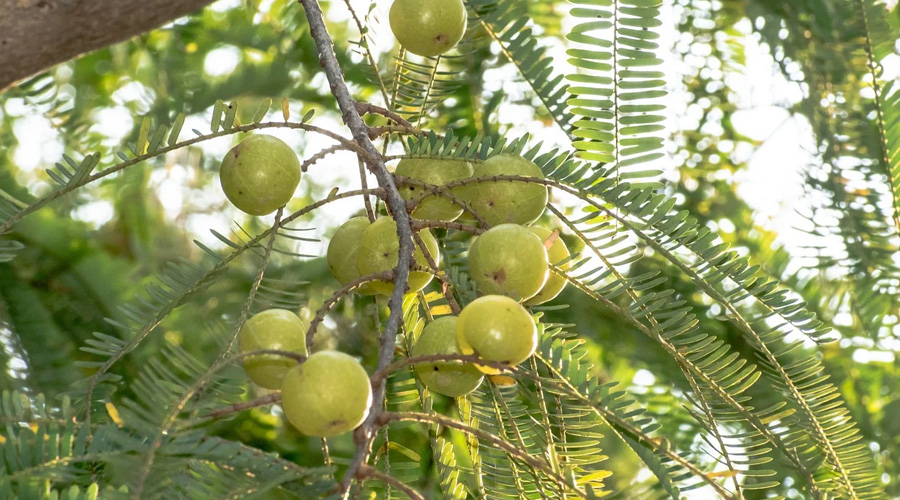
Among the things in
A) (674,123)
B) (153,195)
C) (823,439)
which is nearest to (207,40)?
(153,195)

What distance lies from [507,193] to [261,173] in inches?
13.6

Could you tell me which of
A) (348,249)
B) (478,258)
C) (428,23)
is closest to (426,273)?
(478,258)

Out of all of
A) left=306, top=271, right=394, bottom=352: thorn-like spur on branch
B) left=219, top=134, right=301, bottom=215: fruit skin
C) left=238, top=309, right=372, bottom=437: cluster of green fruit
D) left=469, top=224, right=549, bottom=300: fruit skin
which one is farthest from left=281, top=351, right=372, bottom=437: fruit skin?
left=219, top=134, right=301, bottom=215: fruit skin

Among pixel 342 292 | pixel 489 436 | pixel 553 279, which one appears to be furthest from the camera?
pixel 553 279

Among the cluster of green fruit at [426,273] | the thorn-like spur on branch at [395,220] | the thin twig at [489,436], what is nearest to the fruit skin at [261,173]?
the cluster of green fruit at [426,273]

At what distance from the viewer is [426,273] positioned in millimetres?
1149

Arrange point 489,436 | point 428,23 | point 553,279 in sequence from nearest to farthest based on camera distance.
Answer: point 489,436
point 553,279
point 428,23

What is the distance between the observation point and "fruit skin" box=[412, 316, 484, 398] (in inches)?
43.1

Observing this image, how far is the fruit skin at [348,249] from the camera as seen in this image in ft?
4.19

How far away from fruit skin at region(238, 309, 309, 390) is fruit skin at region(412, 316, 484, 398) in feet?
0.51

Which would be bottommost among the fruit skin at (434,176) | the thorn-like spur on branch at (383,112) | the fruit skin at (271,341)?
the fruit skin at (271,341)

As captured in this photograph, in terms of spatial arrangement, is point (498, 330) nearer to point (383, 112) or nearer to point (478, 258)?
point (478, 258)

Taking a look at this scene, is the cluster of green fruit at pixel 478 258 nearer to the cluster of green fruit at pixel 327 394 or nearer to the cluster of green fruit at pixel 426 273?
the cluster of green fruit at pixel 426 273

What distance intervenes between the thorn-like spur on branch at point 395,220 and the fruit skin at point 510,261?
0.10 metres
